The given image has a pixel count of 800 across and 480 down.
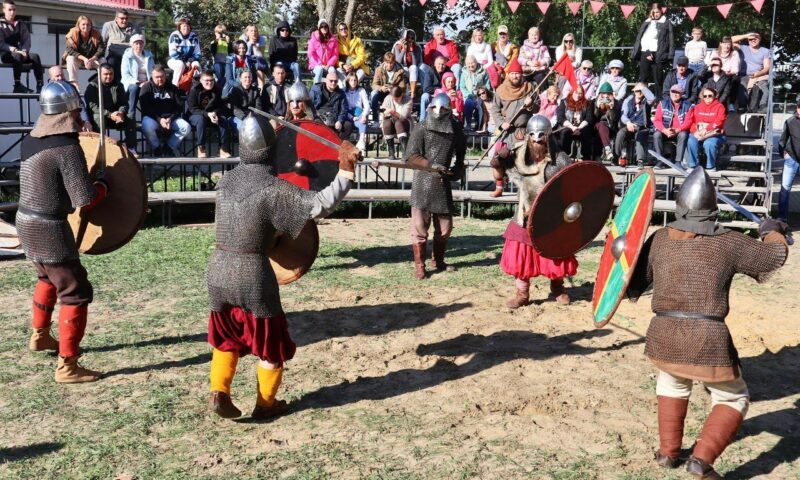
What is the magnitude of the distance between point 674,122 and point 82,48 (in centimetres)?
781

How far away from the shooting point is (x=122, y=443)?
4.72 metres

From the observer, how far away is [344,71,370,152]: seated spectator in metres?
12.7

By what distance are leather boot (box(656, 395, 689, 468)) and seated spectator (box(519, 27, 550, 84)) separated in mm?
9441

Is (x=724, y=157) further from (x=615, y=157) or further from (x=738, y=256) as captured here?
(x=738, y=256)

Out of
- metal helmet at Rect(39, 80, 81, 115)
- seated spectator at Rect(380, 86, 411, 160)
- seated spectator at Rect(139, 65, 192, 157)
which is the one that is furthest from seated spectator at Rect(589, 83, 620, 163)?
metal helmet at Rect(39, 80, 81, 115)

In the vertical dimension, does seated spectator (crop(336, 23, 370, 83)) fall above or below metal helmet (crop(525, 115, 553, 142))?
above

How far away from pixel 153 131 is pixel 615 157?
6181 mm

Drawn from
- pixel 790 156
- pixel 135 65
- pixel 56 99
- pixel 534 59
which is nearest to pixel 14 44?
pixel 135 65

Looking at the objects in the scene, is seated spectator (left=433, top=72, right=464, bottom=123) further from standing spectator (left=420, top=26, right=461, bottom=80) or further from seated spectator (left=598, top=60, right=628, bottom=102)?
seated spectator (left=598, top=60, right=628, bottom=102)

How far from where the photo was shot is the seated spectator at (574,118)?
476 inches

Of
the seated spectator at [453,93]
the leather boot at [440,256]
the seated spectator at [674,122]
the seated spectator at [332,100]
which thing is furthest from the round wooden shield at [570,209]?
the seated spectator at [453,93]

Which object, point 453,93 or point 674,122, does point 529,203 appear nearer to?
point 674,122

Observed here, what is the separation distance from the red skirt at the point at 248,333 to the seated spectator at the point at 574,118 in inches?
312

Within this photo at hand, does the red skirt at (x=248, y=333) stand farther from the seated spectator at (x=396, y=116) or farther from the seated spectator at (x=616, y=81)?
the seated spectator at (x=616, y=81)
